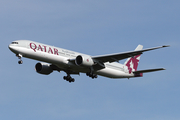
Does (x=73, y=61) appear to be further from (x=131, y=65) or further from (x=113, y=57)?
(x=131, y=65)

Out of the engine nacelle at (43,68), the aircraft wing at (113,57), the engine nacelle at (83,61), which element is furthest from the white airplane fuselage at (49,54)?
the engine nacelle at (43,68)

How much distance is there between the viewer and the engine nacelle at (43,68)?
49562mm

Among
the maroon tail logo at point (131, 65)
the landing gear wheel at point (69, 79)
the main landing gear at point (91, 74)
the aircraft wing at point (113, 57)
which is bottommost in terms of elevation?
the main landing gear at point (91, 74)

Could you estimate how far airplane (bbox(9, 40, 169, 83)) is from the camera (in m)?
42.8

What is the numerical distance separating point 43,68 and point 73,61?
20.8 feet

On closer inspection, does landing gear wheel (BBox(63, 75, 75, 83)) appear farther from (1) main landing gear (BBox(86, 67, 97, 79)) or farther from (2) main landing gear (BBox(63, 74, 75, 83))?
(1) main landing gear (BBox(86, 67, 97, 79))

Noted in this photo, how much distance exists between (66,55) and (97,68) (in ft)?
16.5

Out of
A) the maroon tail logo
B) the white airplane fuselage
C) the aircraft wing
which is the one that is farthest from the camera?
the maroon tail logo

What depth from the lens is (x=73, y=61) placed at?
45156 millimetres

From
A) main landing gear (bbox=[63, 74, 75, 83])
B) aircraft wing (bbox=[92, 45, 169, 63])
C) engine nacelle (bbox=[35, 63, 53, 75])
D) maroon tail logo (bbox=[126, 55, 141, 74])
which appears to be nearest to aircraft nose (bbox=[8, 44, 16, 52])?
engine nacelle (bbox=[35, 63, 53, 75])

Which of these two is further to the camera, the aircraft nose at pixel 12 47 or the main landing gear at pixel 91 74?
the main landing gear at pixel 91 74

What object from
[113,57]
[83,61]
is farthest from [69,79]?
[113,57]

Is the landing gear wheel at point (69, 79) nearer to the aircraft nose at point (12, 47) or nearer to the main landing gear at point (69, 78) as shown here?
A: the main landing gear at point (69, 78)

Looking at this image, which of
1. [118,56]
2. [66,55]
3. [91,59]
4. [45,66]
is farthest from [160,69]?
[45,66]
